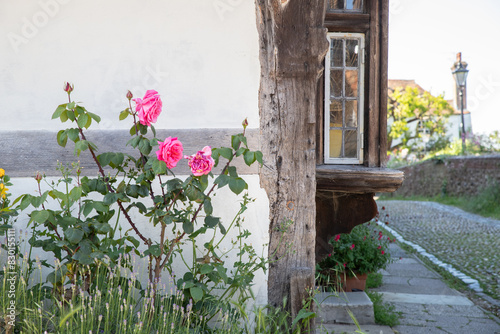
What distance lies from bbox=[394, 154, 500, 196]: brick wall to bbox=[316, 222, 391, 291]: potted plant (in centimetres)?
798

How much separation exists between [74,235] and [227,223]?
0.97m

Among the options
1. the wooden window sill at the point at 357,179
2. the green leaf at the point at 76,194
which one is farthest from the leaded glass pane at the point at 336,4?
the green leaf at the point at 76,194

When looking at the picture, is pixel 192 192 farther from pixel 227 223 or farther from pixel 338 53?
pixel 338 53

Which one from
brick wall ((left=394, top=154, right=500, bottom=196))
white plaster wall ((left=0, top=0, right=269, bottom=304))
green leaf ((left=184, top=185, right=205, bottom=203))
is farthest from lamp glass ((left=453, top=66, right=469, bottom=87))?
green leaf ((left=184, top=185, right=205, bottom=203))

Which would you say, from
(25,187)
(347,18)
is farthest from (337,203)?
(25,187)

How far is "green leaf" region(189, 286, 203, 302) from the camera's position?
2439 mm

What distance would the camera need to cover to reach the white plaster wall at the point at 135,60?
3059mm

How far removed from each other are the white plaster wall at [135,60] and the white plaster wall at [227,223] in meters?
0.43

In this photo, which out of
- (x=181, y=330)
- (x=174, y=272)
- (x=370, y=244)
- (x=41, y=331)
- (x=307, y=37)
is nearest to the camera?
(x=41, y=331)

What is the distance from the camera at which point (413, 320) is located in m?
4.41

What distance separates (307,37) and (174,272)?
5.63 feet

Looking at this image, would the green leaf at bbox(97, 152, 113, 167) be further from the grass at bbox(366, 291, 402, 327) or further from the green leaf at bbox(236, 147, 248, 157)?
the grass at bbox(366, 291, 402, 327)

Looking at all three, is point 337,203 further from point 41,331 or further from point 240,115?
point 41,331

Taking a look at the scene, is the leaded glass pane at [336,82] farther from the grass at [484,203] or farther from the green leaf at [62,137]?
the grass at [484,203]
